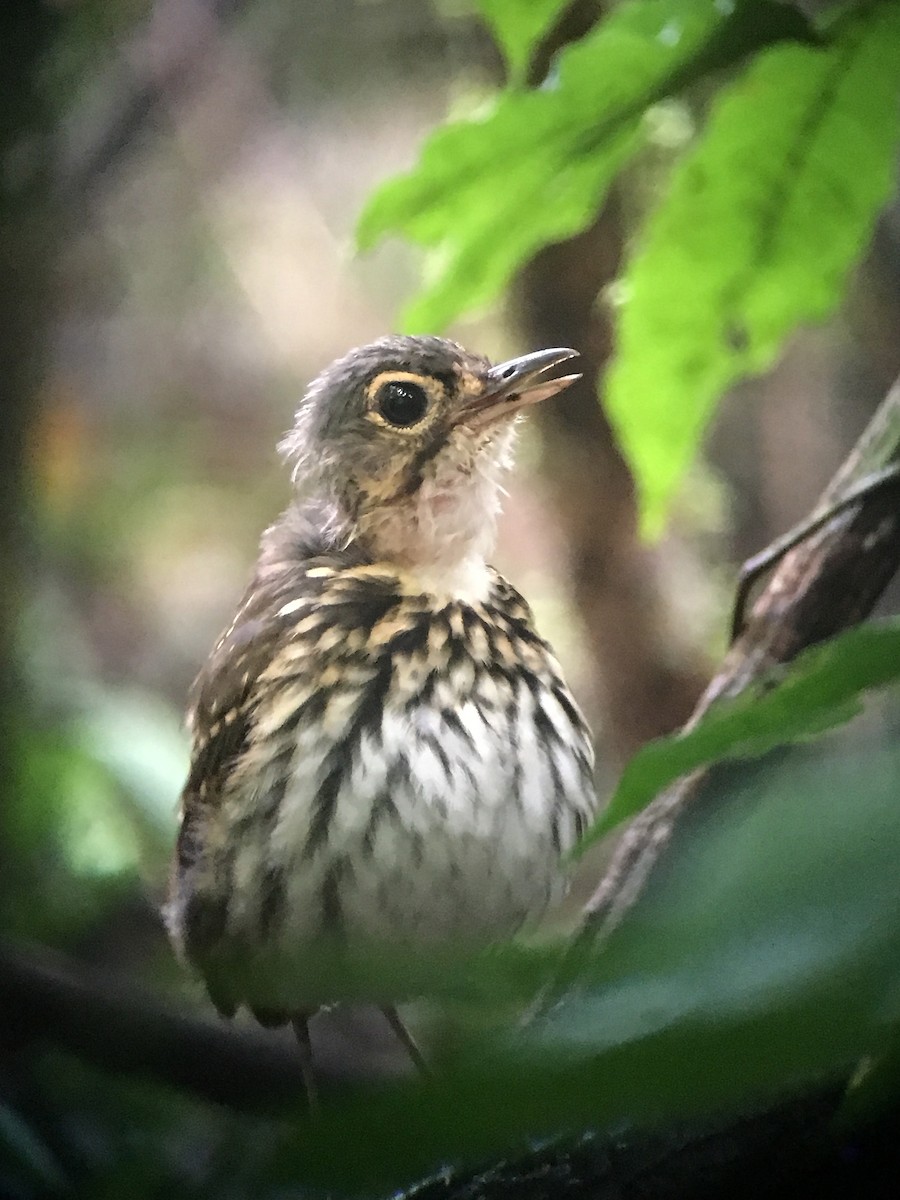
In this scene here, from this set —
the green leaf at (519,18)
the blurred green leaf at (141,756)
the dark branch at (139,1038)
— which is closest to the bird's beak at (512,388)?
the green leaf at (519,18)

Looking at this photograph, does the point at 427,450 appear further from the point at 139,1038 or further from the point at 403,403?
the point at 139,1038

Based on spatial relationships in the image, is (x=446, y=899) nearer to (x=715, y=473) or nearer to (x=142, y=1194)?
(x=142, y=1194)

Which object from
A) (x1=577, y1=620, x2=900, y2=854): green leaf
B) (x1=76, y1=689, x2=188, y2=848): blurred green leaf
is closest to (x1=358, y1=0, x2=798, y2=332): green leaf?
(x1=577, y1=620, x2=900, y2=854): green leaf

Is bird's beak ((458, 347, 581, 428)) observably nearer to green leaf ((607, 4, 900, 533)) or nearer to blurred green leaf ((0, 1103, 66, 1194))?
green leaf ((607, 4, 900, 533))

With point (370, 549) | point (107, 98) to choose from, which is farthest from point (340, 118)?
point (370, 549)

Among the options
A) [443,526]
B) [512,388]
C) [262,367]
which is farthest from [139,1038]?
[262,367]

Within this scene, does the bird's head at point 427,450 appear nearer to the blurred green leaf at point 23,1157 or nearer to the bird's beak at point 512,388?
the bird's beak at point 512,388

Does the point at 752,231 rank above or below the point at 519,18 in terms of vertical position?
below
